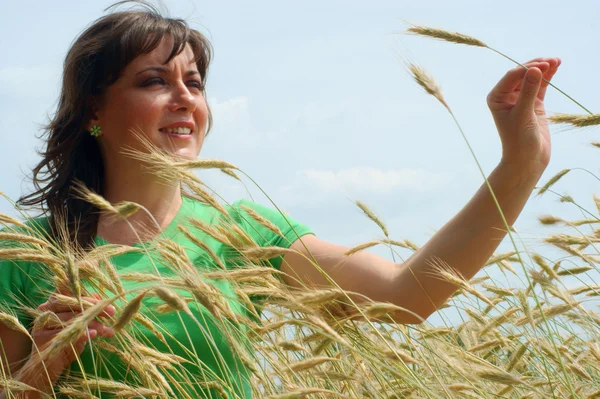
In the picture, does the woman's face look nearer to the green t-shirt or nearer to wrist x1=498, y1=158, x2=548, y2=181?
the green t-shirt

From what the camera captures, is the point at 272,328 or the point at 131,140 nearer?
the point at 272,328

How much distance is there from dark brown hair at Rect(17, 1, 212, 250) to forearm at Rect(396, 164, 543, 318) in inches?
40.9

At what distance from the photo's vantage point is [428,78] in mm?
1472

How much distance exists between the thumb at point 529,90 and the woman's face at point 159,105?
1.06m

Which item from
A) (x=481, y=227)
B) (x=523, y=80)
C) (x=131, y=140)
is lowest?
(x=131, y=140)

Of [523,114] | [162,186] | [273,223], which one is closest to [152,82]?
[162,186]

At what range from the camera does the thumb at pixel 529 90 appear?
1382 mm

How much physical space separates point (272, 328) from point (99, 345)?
423 millimetres

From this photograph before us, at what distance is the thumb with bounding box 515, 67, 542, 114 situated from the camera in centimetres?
138

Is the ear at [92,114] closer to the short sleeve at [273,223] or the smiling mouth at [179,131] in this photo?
the smiling mouth at [179,131]

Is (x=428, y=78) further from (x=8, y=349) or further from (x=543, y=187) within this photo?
(x=8, y=349)

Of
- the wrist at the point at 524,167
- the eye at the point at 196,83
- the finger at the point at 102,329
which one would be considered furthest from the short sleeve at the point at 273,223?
the wrist at the point at 524,167

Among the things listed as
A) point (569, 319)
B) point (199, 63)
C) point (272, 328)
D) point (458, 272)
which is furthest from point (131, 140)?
point (569, 319)

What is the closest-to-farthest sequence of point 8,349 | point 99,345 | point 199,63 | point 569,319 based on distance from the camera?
point 99,345, point 8,349, point 569,319, point 199,63
